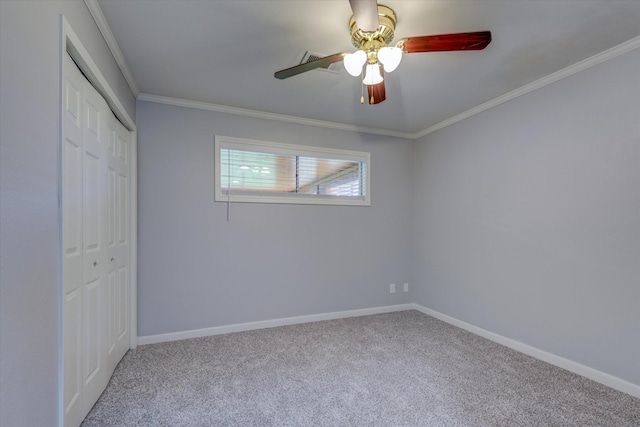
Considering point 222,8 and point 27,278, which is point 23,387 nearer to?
point 27,278

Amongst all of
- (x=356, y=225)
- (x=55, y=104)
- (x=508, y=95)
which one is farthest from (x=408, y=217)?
(x=55, y=104)

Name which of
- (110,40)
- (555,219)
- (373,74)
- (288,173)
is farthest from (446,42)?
(288,173)

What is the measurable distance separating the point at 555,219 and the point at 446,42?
74.7 inches

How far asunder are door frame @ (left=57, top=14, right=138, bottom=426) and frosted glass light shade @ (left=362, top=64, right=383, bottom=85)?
157cm

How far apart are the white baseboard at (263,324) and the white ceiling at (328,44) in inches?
95.6

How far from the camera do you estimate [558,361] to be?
8.16 ft

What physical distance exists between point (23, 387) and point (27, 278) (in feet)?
1.28

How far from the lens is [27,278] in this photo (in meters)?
1.11

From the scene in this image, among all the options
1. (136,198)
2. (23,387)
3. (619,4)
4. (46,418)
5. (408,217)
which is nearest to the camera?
(23,387)

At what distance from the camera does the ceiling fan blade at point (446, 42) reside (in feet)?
5.15

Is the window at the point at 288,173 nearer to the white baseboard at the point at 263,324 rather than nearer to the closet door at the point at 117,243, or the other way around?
the closet door at the point at 117,243

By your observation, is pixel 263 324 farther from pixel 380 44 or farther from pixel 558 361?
pixel 380 44

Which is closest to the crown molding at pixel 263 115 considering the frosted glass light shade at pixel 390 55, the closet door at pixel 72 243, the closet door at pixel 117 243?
the closet door at pixel 117 243

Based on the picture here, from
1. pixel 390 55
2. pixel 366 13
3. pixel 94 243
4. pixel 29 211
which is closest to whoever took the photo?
pixel 29 211
